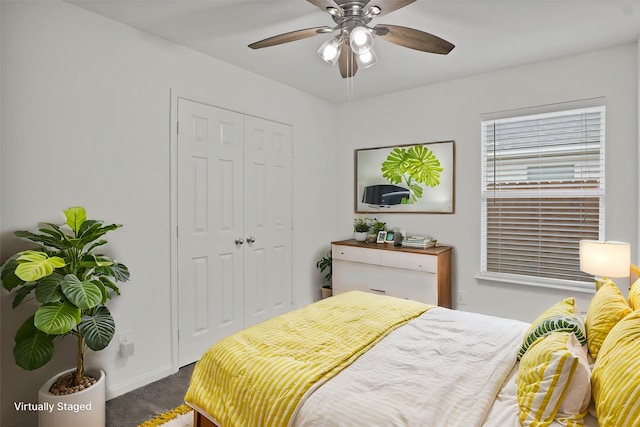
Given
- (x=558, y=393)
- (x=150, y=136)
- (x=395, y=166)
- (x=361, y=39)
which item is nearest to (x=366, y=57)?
(x=361, y=39)

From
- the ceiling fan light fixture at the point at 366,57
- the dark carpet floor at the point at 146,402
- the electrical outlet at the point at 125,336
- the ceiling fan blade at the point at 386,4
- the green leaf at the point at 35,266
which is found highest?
the ceiling fan blade at the point at 386,4

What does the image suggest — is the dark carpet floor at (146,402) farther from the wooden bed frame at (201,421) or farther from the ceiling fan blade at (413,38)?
the ceiling fan blade at (413,38)

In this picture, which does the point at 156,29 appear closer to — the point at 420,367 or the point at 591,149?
the point at 420,367

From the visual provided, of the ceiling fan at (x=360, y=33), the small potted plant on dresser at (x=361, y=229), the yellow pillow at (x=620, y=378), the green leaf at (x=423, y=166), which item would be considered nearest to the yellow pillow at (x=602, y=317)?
the yellow pillow at (x=620, y=378)

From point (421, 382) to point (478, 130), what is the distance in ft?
9.10

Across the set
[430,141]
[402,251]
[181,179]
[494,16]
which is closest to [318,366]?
[181,179]

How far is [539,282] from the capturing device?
3.19 m

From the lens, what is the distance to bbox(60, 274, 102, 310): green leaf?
1.73m

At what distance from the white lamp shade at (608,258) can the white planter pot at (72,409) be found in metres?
3.14

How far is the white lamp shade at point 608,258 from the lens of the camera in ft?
7.50

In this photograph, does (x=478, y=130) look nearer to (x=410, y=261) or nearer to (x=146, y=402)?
(x=410, y=261)

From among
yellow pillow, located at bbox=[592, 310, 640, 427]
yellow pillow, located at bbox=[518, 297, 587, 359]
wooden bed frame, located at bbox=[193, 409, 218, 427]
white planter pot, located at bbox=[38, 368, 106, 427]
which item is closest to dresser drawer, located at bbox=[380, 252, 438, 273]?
yellow pillow, located at bbox=[518, 297, 587, 359]

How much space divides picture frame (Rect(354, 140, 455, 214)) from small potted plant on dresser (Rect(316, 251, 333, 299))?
2.27 ft

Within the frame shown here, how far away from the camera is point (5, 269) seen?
1.80 meters
